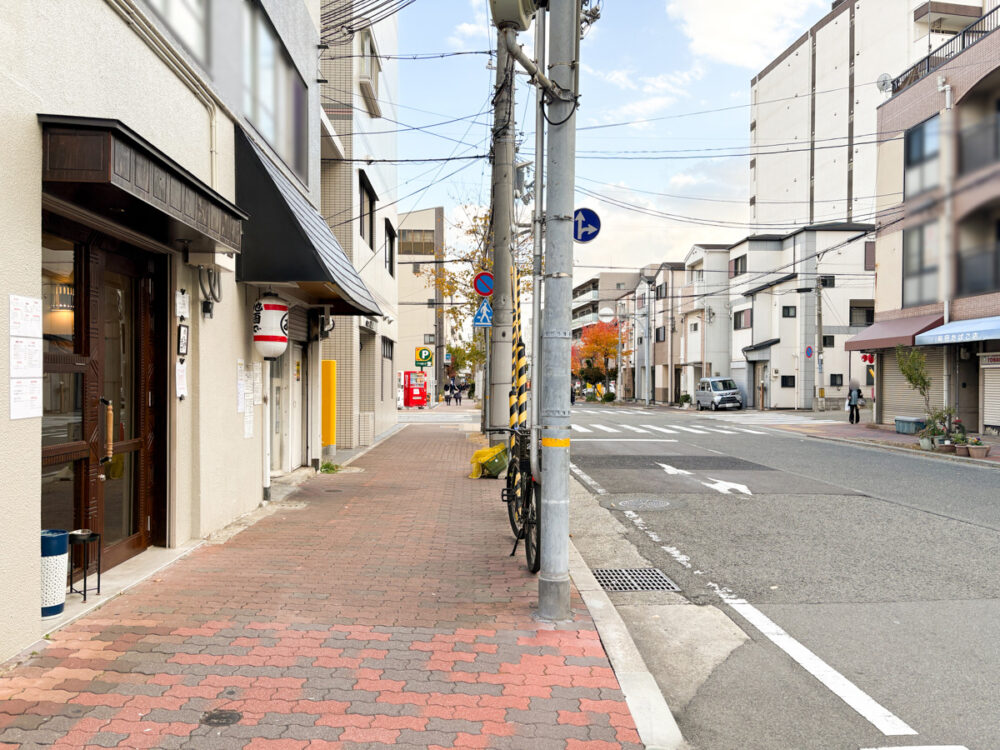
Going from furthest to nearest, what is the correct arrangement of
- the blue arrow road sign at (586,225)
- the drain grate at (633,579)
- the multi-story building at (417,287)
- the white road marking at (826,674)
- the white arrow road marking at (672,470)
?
the multi-story building at (417,287)
the white arrow road marking at (672,470)
the blue arrow road sign at (586,225)
the drain grate at (633,579)
the white road marking at (826,674)

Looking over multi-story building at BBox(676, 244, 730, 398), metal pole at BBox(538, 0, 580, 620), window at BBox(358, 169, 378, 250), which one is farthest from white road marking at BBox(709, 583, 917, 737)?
multi-story building at BBox(676, 244, 730, 398)

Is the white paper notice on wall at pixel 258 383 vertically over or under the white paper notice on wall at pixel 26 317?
under

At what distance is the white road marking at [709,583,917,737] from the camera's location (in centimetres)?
358

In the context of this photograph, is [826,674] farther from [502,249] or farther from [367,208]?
[367,208]

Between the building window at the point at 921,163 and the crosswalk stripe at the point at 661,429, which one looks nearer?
the building window at the point at 921,163

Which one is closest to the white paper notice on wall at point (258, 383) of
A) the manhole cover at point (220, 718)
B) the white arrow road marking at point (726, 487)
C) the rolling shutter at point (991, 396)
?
the manhole cover at point (220, 718)

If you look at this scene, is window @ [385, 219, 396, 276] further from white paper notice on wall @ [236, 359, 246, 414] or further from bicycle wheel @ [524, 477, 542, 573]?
bicycle wheel @ [524, 477, 542, 573]

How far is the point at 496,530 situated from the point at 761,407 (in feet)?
134

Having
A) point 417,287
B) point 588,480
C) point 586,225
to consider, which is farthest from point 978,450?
point 417,287

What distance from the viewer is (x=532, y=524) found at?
6156mm

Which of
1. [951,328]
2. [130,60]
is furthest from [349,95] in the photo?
[951,328]

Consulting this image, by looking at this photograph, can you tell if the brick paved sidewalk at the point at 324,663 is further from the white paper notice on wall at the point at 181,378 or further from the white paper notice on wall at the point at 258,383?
the white paper notice on wall at the point at 258,383

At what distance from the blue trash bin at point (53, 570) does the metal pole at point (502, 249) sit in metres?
9.60

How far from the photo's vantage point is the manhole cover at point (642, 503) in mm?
A: 9742
